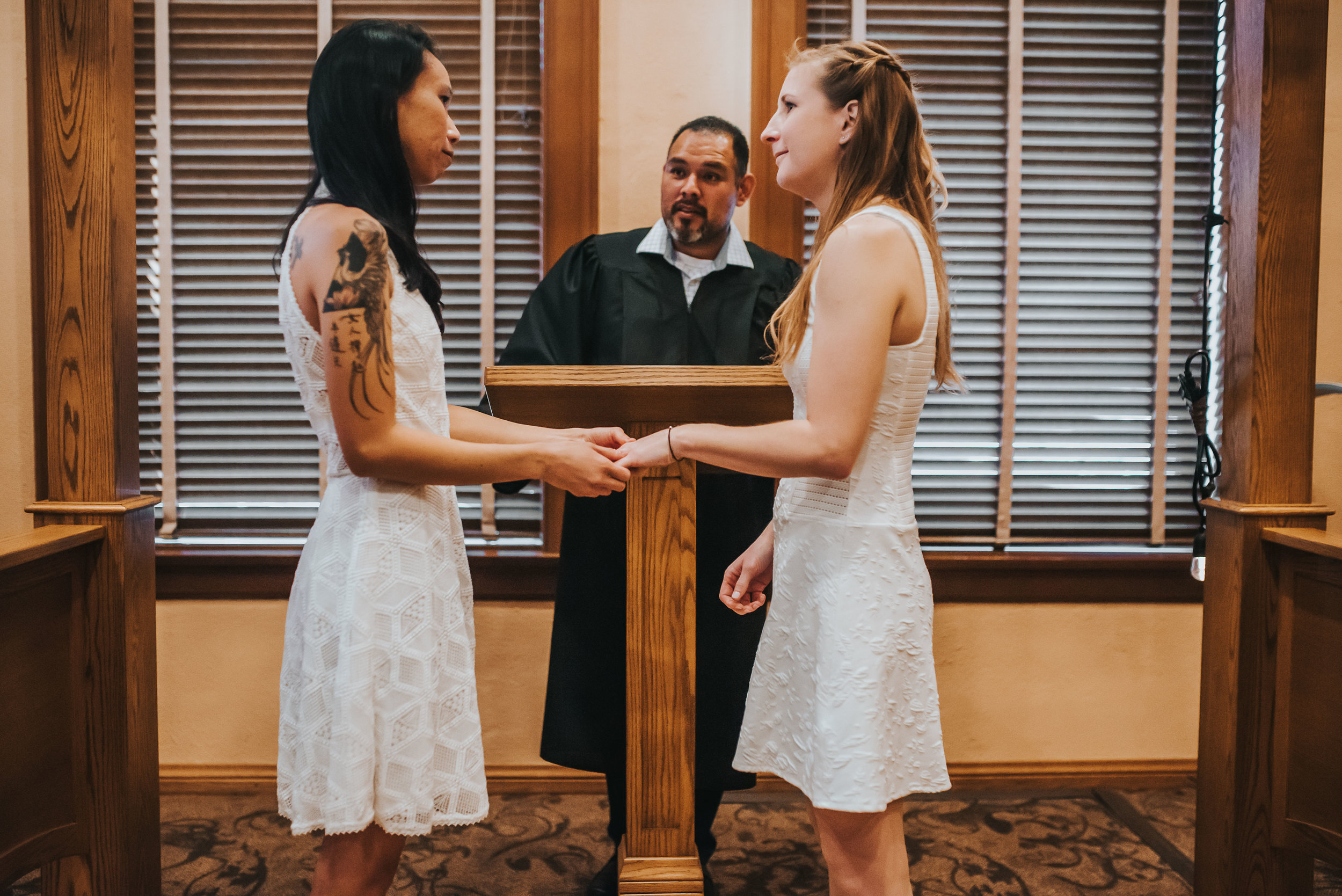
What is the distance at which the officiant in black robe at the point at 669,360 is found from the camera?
2211 mm

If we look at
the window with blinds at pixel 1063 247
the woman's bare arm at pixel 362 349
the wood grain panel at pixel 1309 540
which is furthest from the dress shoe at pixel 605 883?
the wood grain panel at pixel 1309 540

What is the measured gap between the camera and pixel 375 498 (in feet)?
4.33

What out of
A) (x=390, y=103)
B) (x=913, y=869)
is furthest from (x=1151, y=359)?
(x=390, y=103)

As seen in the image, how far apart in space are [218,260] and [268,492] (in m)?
0.73

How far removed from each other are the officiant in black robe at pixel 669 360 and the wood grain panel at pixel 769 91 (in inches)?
10.5

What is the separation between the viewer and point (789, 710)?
1395 mm

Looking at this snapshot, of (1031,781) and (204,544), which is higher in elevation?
(204,544)

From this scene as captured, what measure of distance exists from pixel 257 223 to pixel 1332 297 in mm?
3316

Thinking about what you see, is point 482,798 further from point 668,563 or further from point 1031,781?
point 1031,781

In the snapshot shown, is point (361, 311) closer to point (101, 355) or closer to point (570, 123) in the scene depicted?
point (101, 355)

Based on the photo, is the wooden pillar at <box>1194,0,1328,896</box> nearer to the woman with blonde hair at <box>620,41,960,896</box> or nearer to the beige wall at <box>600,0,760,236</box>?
the woman with blonde hair at <box>620,41,960,896</box>

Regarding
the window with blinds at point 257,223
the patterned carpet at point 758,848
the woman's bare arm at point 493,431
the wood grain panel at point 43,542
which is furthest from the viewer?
the window with blinds at point 257,223

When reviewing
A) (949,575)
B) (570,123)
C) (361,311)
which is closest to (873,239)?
(361,311)

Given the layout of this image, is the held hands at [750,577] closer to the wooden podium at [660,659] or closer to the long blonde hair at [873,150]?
the wooden podium at [660,659]
